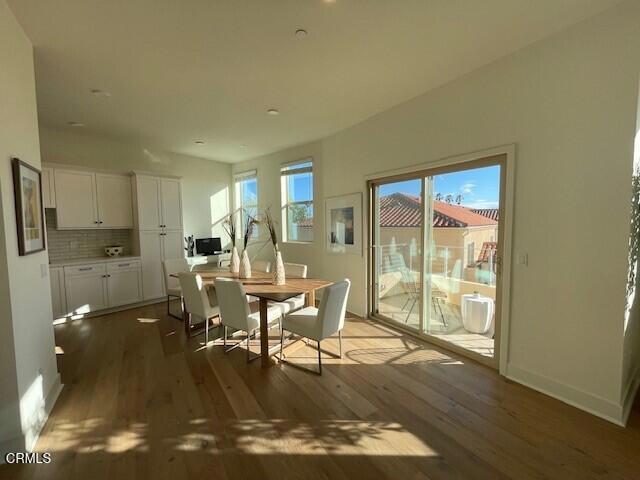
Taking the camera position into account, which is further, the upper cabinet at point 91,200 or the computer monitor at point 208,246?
the computer monitor at point 208,246

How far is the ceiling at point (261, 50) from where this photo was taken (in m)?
1.91

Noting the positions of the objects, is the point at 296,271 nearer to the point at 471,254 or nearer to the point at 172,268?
the point at 172,268

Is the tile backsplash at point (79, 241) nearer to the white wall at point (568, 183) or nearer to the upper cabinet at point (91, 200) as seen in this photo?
the upper cabinet at point (91, 200)

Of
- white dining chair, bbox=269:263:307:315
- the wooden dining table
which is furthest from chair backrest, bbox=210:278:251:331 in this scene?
white dining chair, bbox=269:263:307:315

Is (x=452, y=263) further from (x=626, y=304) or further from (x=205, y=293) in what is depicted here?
(x=205, y=293)

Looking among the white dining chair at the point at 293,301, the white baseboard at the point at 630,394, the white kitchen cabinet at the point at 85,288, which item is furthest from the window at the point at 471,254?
the white kitchen cabinet at the point at 85,288

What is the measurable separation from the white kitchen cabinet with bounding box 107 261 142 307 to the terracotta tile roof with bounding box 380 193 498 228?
402cm

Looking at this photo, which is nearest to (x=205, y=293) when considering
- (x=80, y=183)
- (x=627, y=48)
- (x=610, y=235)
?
(x=80, y=183)

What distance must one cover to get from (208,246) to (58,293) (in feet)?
7.84

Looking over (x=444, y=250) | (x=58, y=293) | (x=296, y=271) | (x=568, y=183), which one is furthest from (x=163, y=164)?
(x=568, y=183)

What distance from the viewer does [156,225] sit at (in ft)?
16.5

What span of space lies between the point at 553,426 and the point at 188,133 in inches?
208

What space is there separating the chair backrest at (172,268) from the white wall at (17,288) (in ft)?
6.74

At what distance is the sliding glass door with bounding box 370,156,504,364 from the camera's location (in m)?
2.85
